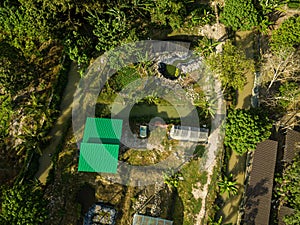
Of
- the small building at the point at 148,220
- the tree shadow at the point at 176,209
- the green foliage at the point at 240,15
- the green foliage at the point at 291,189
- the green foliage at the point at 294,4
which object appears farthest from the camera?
the green foliage at the point at 294,4

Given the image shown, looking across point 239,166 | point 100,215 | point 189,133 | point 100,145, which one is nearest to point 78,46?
point 100,145

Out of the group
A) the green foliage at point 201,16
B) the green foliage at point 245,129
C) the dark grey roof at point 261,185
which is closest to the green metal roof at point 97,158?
the green foliage at point 245,129

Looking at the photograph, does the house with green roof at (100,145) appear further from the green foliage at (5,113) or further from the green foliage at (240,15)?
the green foliage at (240,15)

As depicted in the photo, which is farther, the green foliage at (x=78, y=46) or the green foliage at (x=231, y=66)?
the green foliage at (x=78, y=46)

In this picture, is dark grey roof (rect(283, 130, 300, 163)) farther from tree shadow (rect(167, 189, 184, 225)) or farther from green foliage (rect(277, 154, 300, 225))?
tree shadow (rect(167, 189, 184, 225))

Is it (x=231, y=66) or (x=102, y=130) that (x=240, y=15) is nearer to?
(x=231, y=66)

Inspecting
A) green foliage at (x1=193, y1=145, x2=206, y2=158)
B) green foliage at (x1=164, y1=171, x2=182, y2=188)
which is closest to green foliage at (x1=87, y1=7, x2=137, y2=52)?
green foliage at (x1=193, y1=145, x2=206, y2=158)
